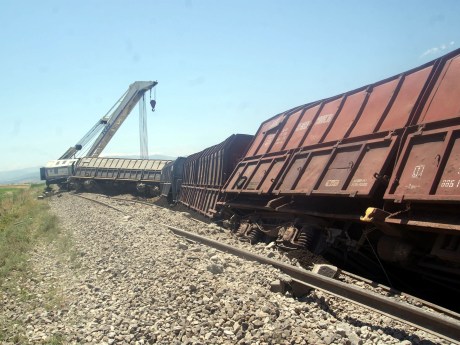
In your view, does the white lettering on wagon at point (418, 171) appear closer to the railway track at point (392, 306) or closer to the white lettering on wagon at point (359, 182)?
the white lettering on wagon at point (359, 182)

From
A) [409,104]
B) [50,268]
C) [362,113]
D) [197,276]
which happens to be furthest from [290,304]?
[50,268]

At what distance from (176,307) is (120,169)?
30479mm

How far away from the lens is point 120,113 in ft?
148

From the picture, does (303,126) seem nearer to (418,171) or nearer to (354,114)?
(354,114)

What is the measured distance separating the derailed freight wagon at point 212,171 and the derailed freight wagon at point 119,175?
38.0 feet

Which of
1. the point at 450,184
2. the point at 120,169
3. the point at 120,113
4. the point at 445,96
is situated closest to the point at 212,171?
the point at 445,96

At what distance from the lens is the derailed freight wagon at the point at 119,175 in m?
30.7

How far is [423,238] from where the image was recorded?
610 cm

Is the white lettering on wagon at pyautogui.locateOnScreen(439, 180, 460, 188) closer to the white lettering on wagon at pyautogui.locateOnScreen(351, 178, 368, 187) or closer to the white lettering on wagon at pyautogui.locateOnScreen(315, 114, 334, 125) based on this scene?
the white lettering on wagon at pyautogui.locateOnScreen(351, 178, 368, 187)

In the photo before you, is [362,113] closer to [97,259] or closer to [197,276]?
[197,276]

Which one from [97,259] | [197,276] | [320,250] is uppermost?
[320,250]

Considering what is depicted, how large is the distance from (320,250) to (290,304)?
296 cm

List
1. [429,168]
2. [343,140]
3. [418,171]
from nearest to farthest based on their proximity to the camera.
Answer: [429,168] < [418,171] < [343,140]

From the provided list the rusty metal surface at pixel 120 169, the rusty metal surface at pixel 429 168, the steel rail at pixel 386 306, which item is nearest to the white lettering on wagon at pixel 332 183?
the rusty metal surface at pixel 429 168
